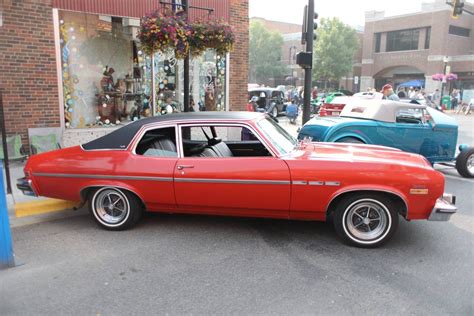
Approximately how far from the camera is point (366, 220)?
14.6 ft

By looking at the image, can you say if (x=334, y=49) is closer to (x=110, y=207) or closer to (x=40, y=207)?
(x=40, y=207)

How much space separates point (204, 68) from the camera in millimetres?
11555

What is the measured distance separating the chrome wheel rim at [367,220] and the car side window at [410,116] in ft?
14.4

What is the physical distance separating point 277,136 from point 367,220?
1.45 m

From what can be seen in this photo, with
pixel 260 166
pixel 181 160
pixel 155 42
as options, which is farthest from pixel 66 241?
pixel 155 42

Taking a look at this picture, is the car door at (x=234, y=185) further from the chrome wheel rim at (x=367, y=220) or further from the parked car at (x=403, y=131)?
the parked car at (x=403, y=131)

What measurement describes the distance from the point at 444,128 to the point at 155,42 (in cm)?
575

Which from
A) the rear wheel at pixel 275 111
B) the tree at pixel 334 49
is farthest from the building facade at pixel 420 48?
the rear wheel at pixel 275 111

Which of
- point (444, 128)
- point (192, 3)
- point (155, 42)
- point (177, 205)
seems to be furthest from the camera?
point (192, 3)

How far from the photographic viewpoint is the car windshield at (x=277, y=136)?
4.76 meters

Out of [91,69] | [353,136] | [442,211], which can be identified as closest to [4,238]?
[442,211]

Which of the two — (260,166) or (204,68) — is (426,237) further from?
(204,68)

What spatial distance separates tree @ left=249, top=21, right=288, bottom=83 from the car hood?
194 feet

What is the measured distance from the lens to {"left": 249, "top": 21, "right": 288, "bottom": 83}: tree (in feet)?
207
